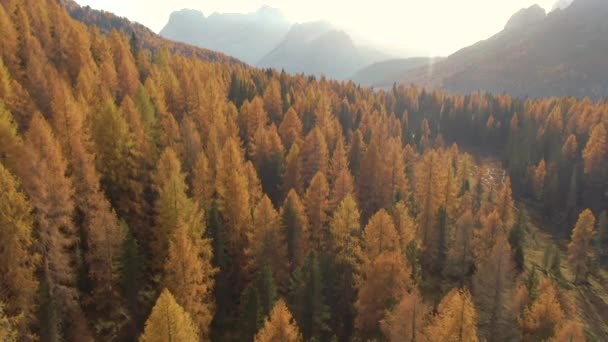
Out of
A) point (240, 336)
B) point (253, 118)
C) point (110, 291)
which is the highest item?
point (253, 118)

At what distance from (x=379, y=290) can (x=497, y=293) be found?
50.9 feet

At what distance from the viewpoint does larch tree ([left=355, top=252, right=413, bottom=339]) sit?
133 feet

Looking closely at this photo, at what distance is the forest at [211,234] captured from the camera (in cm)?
3216

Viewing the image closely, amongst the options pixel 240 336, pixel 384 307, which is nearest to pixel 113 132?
pixel 240 336

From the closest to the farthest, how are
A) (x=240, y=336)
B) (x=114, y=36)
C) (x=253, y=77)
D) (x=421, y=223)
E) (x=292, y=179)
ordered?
(x=240, y=336), (x=421, y=223), (x=292, y=179), (x=114, y=36), (x=253, y=77)

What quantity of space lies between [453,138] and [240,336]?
476ft

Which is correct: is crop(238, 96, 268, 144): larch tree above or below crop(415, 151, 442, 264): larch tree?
above

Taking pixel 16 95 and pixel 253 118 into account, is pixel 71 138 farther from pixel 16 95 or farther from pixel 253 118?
pixel 253 118

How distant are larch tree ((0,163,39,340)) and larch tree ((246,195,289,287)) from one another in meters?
20.8

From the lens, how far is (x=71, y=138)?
3984 centimetres

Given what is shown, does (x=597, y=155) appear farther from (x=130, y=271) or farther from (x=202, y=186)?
(x=130, y=271)

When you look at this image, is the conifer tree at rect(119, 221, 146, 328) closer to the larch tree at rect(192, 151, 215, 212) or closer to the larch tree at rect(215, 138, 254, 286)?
the larch tree at rect(215, 138, 254, 286)

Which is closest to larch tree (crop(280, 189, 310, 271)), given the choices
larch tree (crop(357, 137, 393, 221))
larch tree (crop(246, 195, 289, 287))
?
larch tree (crop(246, 195, 289, 287))

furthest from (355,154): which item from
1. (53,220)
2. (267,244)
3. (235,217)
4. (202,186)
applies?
(53,220)
